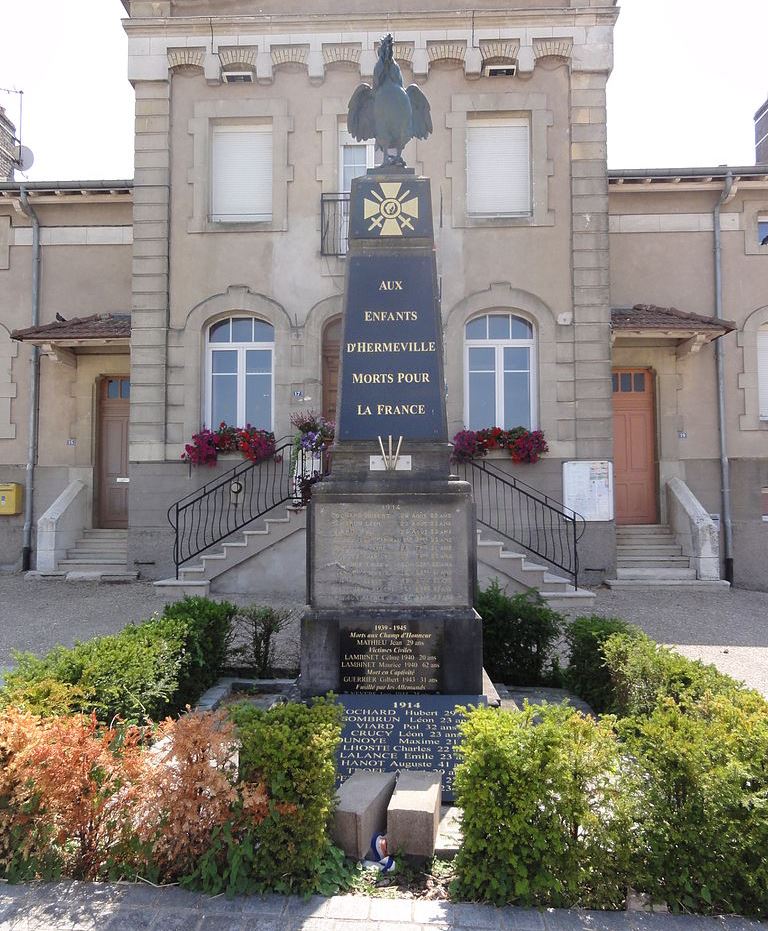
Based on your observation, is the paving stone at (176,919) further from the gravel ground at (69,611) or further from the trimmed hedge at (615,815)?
the gravel ground at (69,611)

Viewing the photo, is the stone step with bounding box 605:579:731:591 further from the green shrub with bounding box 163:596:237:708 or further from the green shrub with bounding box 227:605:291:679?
the green shrub with bounding box 163:596:237:708

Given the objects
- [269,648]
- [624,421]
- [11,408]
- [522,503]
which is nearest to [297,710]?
[269,648]

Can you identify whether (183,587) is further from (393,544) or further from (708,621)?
(708,621)

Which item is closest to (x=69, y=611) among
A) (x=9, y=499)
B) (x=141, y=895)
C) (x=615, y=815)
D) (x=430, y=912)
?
(x=9, y=499)

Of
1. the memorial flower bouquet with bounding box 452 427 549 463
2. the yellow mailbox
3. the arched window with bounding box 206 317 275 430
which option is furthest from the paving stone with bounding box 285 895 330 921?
the yellow mailbox

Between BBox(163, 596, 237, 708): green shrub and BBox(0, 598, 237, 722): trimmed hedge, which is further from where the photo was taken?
BBox(163, 596, 237, 708): green shrub

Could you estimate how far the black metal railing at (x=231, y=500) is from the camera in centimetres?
1136

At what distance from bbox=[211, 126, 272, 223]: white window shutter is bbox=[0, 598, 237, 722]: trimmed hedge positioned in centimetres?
823

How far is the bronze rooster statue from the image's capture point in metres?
5.41

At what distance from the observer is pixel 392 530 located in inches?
184

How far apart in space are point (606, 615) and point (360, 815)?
21.6 ft

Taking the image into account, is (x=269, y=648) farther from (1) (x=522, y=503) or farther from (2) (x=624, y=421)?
(2) (x=624, y=421)

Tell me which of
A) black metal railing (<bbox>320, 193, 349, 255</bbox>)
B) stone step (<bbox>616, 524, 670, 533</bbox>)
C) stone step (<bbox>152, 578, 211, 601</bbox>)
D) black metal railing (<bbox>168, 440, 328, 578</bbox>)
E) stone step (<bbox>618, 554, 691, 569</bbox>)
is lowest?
stone step (<bbox>152, 578, 211, 601</bbox>)

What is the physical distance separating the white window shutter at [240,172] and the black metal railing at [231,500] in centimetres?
423
